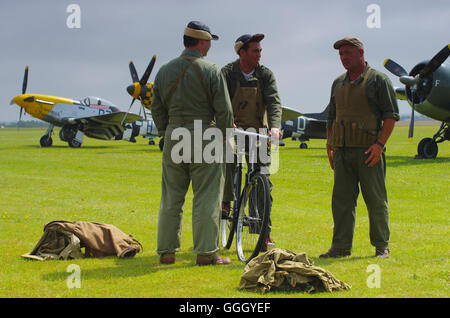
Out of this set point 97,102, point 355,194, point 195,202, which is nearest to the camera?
point 195,202

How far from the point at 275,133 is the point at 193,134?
101cm

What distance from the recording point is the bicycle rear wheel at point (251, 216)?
5.42 meters

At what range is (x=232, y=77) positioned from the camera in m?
6.01

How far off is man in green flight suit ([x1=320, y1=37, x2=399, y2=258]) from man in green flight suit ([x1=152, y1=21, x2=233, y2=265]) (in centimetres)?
142

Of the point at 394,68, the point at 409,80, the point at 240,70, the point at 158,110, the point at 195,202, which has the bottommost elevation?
the point at 195,202

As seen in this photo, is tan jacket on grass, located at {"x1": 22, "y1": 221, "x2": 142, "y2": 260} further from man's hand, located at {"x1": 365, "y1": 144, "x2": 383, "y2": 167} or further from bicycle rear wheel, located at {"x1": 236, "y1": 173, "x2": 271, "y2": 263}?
man's hand, located at {"x1": 365, "y1": 144, "x2": 383, "y2": 167}

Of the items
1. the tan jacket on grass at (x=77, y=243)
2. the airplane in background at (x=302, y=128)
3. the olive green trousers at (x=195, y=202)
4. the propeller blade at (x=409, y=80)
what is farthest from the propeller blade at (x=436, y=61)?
the airplane in background at (x=302, y=128)

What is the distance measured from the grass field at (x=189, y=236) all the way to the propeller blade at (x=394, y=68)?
8668 millimetres

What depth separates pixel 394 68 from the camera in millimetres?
22969

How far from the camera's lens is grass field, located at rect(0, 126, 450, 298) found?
4309 millimetres

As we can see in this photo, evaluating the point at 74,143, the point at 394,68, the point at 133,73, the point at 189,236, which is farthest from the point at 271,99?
the point at 74,143

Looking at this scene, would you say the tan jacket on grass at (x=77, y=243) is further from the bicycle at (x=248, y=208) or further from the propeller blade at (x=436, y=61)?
the propeller blade at (x=436, y=61)

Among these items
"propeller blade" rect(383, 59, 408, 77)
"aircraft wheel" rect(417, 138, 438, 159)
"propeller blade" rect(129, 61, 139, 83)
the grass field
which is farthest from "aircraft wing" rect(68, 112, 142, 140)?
the grass field

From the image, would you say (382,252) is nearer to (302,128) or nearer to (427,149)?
(427,149)
